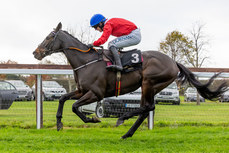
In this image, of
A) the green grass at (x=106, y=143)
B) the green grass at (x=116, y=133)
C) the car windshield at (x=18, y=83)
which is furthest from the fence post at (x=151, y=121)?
the car windshield at (x=18, y=83)

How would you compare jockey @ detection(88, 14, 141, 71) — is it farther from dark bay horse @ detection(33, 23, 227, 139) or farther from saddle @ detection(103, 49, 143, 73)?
dark bay horse @ detection(33, 23, 227, 139)

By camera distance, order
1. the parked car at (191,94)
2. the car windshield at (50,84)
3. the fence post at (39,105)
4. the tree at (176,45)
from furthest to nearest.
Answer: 1. the tree at (176,45)
2. the parked car at (191,94)
3. the car windshield at (50,84)
4. the fence post at (39,105)

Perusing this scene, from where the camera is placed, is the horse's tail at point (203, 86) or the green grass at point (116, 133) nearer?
the green grass at point (116, 133)

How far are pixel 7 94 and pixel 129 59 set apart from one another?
390cm

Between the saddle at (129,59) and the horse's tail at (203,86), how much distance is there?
45.0 inches

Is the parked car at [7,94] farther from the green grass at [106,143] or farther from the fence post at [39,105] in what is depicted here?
the green grass at [106,143]

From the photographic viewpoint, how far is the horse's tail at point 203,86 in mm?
6352

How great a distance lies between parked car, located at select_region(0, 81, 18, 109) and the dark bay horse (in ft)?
7.93

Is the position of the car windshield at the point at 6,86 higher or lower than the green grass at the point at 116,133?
higher

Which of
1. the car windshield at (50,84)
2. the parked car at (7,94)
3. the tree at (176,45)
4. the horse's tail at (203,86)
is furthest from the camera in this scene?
the tree at (176,45)

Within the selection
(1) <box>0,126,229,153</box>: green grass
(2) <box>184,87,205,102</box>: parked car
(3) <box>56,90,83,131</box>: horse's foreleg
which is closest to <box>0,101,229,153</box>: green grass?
(1) <box>0,126,229,153</box>: green grass

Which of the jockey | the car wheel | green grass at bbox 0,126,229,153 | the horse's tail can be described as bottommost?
green grass at bbox 0,126,229,153

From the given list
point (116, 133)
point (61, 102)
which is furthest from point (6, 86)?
point (116, 133)

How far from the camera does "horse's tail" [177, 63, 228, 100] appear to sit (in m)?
6.35
